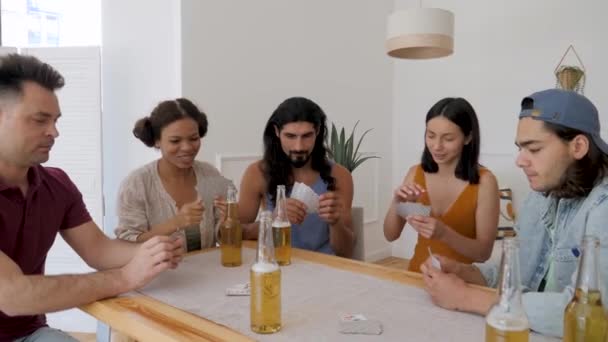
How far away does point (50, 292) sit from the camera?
121 cm

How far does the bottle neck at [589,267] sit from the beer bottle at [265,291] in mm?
597

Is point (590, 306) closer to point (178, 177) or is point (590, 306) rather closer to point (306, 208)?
point (306, 208)

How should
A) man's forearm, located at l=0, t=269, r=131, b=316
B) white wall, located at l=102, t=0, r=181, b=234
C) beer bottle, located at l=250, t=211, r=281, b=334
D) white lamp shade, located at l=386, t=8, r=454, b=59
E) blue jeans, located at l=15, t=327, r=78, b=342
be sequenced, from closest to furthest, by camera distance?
beer bottle, located at l=250, t=211, r=281, b=334 → man's forearm, located at l=0, t=269, r=131, b=316 → blue jeans, located at l=15, t=327, r=78, b=342 → white lamp shade, located at l=386, t=8, r=454, b=59 → white wall, located at l=102, t=0, r=181, b=234

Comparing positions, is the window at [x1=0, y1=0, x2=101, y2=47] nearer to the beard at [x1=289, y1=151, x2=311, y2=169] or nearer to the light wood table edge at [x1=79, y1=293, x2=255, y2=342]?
the beard at [x1=289, y1=151, x2=311, y2=169]

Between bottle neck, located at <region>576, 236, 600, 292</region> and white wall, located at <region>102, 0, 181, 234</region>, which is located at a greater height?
white wall, located at <region>102, 0, 181, 234</region>

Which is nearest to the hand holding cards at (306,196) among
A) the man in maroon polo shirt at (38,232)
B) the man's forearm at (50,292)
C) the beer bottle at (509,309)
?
the man in maroon polo shirt at (38,232)

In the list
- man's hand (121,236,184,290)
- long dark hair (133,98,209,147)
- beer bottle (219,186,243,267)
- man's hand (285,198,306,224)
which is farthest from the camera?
long dark hair (133,98,209,147)

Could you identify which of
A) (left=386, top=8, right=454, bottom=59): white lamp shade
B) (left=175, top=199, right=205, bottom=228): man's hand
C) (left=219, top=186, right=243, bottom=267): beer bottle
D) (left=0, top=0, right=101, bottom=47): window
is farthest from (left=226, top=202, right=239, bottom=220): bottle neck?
(left=0, top=0, right=101, bottom=47): window

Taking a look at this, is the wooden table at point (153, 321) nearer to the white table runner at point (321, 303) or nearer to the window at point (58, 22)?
the white table runner at point (321, 303)

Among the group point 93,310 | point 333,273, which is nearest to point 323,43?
point 333,273

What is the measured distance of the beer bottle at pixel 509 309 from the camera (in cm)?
83

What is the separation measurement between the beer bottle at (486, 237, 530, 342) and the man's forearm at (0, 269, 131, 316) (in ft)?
3.22

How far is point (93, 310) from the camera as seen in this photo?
1.26 m

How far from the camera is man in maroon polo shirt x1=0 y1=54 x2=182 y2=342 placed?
3.99 feet
